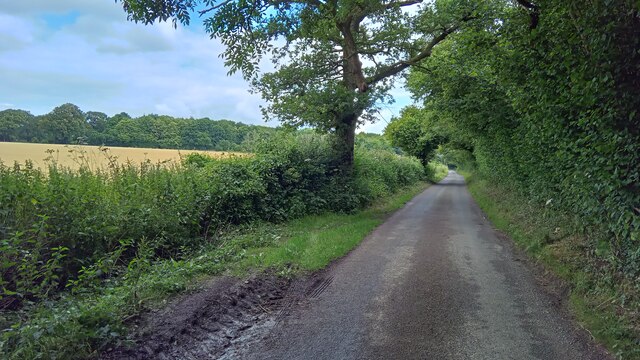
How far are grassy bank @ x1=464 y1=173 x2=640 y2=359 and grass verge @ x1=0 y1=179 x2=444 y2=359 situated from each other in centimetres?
412

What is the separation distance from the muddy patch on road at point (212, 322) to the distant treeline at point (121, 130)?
218 inches

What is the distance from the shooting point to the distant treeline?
12.0 meters

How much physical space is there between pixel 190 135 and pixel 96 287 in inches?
520

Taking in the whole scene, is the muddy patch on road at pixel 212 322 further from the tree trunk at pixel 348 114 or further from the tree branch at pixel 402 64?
the tree branch at pixel 402 64

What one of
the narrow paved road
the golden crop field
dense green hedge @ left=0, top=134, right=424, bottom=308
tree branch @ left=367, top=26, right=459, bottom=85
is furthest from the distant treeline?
the narrow paved road

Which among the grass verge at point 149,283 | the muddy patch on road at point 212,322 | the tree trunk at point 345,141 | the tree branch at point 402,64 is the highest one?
the tree branch at point 402,64

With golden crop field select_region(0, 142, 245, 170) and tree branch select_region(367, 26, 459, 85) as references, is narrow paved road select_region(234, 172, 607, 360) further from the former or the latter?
tree branch select_region(367, 26, 459, 85)

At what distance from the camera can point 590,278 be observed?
19.8 ft

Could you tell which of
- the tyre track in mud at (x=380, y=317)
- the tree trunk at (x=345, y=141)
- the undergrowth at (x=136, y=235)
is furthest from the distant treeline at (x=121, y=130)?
the tyre track in mud at (x=380, y=317)

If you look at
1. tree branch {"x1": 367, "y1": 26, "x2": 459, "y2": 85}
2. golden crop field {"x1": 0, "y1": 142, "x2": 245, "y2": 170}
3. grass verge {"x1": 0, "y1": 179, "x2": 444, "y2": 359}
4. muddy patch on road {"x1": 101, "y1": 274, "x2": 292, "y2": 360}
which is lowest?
muddy patch on road {"x1": 101, "y1": 274, "x2": 292, "y2": 360}

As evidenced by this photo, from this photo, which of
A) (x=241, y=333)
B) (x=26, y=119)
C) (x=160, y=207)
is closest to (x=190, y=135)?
(x=26, y=119)

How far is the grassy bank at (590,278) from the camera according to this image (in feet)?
14.9

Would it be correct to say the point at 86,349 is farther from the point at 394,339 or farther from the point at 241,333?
the point at 394,339

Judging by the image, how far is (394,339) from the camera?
4.59 m
